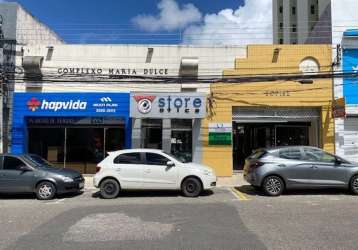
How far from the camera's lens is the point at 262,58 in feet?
65.8

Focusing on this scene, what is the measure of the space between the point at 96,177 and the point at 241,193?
4918 millimetres

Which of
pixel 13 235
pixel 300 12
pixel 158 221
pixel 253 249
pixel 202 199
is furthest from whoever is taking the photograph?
pixel 300 12

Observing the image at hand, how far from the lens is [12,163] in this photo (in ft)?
47.4

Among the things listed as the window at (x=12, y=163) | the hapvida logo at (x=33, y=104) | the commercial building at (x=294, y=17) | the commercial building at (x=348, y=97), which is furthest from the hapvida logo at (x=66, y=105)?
the commercial building at (x=294, y=17)

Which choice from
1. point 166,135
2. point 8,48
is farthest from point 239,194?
point 8,48

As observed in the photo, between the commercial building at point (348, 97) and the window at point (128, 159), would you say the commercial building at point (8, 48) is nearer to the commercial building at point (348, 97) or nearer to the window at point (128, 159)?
the window at point (128, 159)

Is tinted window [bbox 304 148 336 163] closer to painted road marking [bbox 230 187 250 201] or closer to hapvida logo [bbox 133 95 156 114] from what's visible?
painted road marking [bbox 230 187 250 201]

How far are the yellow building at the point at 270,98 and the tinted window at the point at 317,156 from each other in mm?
5606

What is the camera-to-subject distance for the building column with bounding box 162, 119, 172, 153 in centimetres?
1974

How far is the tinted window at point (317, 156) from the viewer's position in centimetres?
1412

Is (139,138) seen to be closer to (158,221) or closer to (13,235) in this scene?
(158,221)

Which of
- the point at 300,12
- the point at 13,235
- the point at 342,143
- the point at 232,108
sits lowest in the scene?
the point at 13,235

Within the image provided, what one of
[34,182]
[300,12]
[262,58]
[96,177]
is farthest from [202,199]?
[300,12]

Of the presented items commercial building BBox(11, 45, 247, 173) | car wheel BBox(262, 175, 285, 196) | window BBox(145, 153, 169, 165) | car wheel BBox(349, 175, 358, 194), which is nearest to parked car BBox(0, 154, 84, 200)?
window BBox(145, 153, 169, 165)
